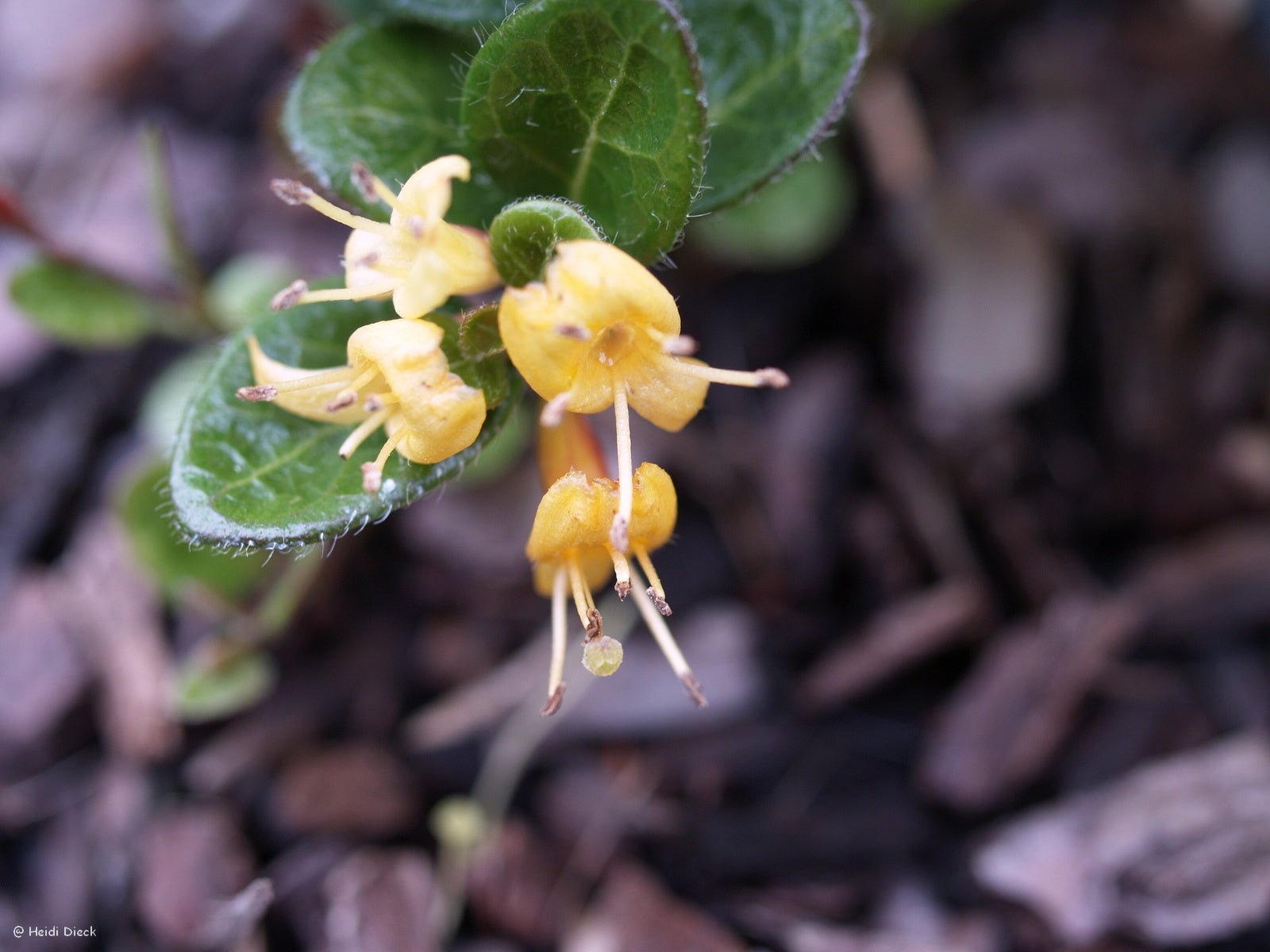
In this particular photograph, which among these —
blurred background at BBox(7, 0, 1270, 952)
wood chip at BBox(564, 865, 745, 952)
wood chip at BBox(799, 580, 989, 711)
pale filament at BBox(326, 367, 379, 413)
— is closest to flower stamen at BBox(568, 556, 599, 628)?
pale filament at BBox(326, 367, 379, 413)

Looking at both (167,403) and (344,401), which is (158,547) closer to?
(167,403)

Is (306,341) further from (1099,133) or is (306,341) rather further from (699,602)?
(1099,133)

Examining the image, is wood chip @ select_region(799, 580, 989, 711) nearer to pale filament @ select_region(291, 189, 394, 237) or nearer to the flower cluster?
the flower cluster

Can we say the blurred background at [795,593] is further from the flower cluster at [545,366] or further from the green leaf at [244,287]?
the flower cluster at [545,366]

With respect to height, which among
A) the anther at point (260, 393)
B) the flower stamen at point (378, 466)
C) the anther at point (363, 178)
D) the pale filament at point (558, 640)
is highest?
the anther at point (363, 178)

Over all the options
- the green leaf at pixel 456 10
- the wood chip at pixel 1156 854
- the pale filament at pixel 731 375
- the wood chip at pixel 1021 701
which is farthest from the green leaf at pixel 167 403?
the wood chip at pixel 1156 854
